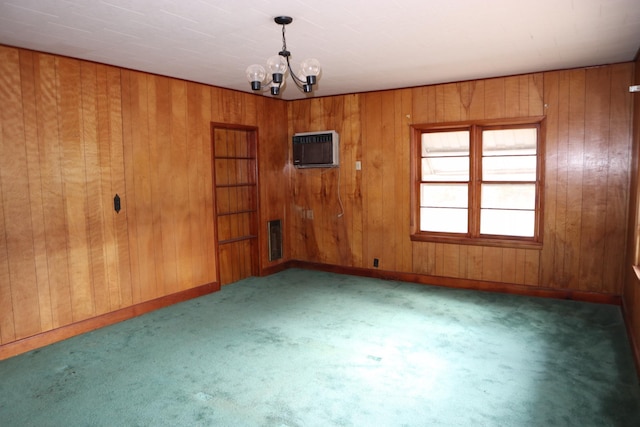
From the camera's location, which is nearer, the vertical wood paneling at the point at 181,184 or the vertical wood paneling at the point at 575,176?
the vertical wood paneling at the point at 575,176

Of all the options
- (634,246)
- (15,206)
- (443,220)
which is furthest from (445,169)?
(15,206)

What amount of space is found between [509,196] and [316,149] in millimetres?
2568

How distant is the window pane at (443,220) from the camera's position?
5.30m

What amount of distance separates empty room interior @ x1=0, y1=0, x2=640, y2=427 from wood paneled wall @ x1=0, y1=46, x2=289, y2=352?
0.02 meters

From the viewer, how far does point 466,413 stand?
2543 millimetres

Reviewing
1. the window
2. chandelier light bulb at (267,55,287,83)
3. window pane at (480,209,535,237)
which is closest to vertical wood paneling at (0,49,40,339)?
chandelier light bulb at (267,55,287,83)

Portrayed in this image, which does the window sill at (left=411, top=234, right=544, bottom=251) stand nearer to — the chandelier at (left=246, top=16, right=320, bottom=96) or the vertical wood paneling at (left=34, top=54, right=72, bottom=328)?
the chandelier at (left=246, top=16, right=320, bottom=96)

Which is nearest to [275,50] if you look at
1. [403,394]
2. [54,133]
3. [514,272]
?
[54,133]

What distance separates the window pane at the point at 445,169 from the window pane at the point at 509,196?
31 cm

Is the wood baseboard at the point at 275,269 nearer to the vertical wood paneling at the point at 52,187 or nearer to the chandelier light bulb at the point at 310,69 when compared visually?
the vertical wood paneling at the point at 52,187

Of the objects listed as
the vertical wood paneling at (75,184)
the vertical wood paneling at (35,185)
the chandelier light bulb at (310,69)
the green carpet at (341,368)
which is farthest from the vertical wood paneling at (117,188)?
the chandelier light bulb at (310,69)

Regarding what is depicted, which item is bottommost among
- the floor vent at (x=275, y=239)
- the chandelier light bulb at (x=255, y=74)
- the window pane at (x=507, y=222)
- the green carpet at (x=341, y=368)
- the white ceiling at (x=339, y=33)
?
the green carpet at (x=341, y=368)

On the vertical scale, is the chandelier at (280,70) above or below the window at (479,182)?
above

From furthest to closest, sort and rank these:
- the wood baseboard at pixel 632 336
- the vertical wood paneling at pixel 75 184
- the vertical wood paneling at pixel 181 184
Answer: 1. the vertical wood paneling at pixel 181 184
2. the vertical wood paneling at pixel 75 184
3. the wood baseboard at pixel 632 336
